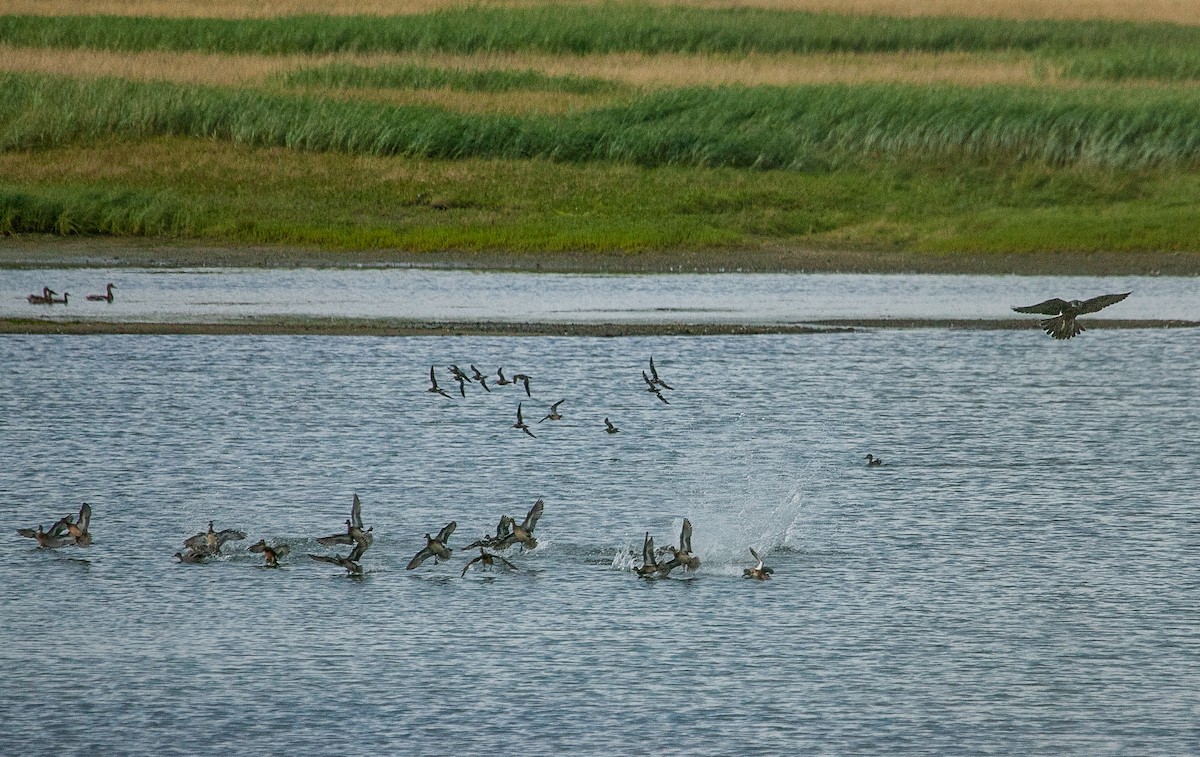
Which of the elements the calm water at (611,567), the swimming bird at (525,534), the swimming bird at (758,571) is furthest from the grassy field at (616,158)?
the swimming bird at (758,571)

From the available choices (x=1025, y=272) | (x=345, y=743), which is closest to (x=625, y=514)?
(x=345, y=743)

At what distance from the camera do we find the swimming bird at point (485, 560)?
12.3m

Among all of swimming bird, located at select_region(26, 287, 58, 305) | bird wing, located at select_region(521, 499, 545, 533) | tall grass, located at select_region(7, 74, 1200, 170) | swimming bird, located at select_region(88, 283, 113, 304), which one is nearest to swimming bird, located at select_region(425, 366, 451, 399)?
bird wing, located at select_region(521, 499, 545, 533)

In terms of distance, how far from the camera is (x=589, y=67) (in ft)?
145

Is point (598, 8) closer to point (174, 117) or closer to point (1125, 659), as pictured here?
point (174, 117)

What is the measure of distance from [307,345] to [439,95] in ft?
57.5

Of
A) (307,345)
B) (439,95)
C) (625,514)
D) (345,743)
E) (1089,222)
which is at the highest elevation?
(439,95)

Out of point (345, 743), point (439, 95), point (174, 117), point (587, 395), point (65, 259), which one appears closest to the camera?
point (345, 743)

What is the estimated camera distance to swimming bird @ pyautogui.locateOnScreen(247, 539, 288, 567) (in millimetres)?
12352

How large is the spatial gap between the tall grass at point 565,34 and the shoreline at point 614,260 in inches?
649

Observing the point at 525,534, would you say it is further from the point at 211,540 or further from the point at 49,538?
the point at 49,538

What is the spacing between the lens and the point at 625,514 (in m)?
14.0

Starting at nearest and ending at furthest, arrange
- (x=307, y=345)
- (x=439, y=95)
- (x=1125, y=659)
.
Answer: (x=1125, y=659)
(x=307, y=345)
(x=439, y=95)

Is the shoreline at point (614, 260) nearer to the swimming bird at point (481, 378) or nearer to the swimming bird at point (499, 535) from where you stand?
the swimming bird at point (481, 378)
